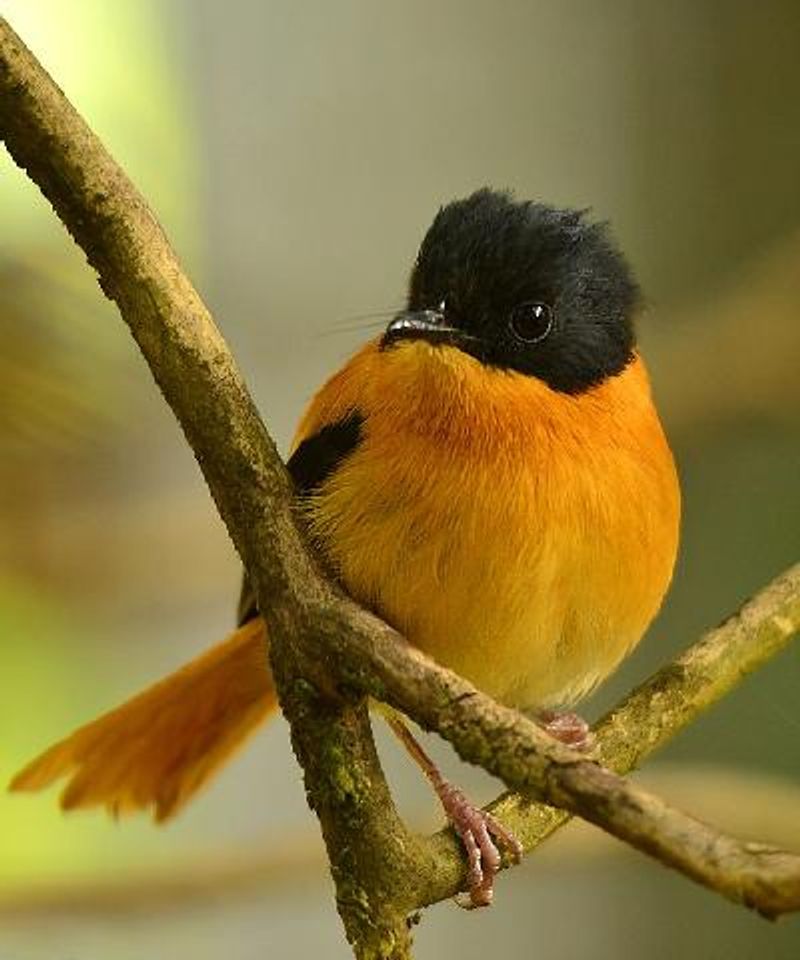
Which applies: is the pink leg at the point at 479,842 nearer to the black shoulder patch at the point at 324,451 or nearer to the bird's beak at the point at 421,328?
the black shoulder patch at the point at 324,451

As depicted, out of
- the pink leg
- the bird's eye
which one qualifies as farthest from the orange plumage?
the pink leg

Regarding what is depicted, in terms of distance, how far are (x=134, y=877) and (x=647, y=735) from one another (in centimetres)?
105

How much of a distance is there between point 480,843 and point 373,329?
5.54 ft

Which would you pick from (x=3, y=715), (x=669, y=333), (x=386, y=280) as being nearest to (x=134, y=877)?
(x=3, y=715)

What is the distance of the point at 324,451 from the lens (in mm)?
1527

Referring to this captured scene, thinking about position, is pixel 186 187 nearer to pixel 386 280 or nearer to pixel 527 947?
pixel 386 280

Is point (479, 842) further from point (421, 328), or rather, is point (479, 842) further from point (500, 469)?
point (421, 328)

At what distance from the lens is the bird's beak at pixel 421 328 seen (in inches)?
55.9

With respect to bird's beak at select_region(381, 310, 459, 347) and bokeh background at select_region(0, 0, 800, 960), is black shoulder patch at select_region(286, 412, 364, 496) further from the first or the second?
bokeh background at select_region(0, 0, 800, 960)

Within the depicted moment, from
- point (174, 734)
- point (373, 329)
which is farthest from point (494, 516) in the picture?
point (373, 329)

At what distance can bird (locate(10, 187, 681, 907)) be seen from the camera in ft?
4.68

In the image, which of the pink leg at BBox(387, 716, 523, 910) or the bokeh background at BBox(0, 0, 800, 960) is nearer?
the pink leg at BBox(387, 716, 523, 910)

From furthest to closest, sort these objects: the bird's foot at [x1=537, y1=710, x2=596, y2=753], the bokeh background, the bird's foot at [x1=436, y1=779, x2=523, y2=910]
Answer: the bokeh background < the bird's foot at [x1=537, y1=710, x2=596, y2=753] < the bird's foot at [x1=436, y1=779, x2=523, y2=910]

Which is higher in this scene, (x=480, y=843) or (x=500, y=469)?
(x=500, y=469)
